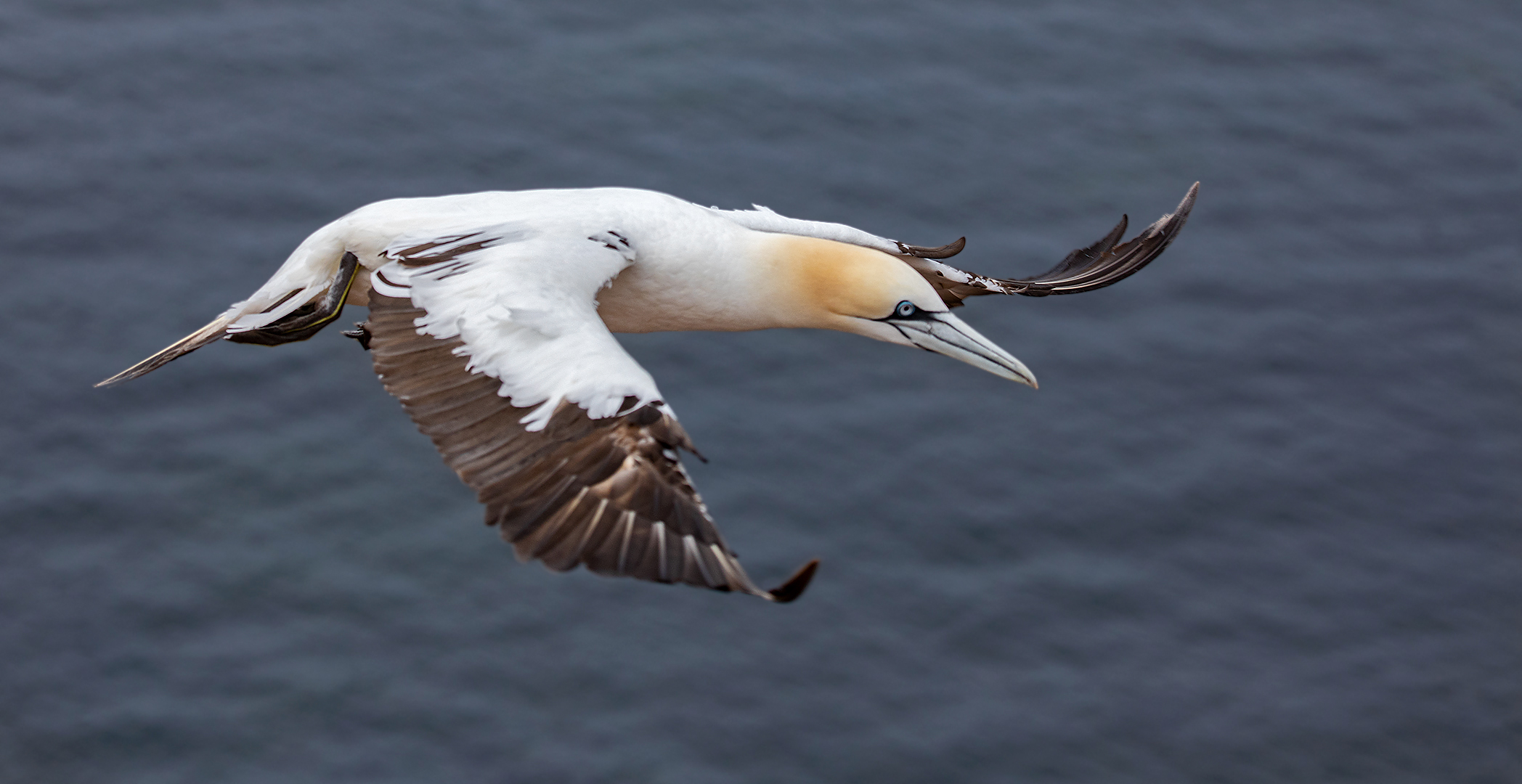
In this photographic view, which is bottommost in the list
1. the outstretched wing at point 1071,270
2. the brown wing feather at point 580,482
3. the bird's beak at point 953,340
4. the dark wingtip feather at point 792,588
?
the dark wingtip feather at point 792,588

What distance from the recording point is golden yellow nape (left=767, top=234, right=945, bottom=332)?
9219 mm

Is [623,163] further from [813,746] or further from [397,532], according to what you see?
[813,746]

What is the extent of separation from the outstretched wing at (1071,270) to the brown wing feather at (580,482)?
325 cm

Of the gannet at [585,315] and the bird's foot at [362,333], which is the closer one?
the gannet at [585,315]

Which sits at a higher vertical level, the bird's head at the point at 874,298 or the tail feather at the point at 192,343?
the bird's head at the point at 874,298

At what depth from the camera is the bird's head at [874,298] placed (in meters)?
9.21

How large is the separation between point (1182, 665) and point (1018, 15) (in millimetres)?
12248

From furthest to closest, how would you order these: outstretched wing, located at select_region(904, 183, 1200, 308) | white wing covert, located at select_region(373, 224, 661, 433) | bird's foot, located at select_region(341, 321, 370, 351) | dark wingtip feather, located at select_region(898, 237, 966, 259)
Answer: dark wingtip feather, located at select_region(898, 237, 966, 259) < outstretched wing, located at select_region(904, 183, 1200, 308) < bird's foot, located at select_region(341, 321, 370, 351) < white wing covert, located at select_region(373, 224, 661, 433)

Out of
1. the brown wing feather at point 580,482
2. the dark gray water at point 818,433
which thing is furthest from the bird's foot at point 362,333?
the dark gray water at point 818,433

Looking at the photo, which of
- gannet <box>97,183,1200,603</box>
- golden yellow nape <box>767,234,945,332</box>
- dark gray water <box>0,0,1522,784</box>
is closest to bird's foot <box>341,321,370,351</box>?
gannet <box>97,183,1200,603</box>

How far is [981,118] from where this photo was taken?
33.8 m

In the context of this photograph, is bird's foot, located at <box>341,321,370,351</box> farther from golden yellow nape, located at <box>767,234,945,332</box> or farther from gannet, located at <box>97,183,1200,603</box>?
golden yellow nape, located at <box>767,234,945,332</box>

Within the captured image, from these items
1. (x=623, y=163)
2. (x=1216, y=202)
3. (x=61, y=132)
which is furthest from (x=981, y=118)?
(x=61, y=132)

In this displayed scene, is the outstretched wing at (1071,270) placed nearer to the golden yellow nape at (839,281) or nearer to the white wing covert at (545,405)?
the golden yellow nape at (839,281)
